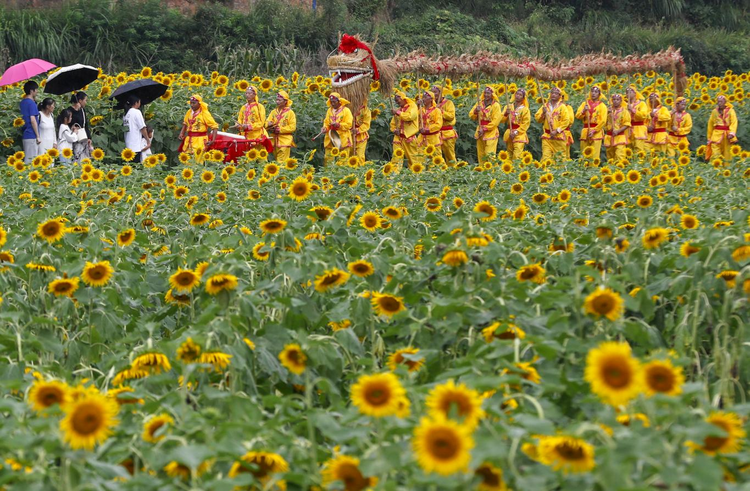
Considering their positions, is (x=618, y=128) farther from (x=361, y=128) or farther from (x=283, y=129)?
(x=283, y=129)

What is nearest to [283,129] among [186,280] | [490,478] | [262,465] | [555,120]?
[555,120]

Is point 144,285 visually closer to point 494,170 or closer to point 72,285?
point 72,285

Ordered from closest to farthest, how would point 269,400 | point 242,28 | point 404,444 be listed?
point 404,444
point 269,400
point 242,28

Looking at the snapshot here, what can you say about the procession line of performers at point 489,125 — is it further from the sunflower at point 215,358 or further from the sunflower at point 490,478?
the sunflower at point 490,478

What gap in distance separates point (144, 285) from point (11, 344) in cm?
103

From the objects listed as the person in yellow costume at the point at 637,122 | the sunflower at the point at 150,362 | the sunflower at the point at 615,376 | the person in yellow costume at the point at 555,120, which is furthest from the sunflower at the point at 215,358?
the person in yellow costume at the point at 637,122

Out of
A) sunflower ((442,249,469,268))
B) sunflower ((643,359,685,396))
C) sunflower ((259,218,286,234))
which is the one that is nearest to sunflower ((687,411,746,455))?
sunflower ((643,359,685,396))

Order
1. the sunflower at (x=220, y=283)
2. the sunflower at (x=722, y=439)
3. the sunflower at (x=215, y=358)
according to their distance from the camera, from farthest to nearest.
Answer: the sunflower at (x=220, y=283) < the sunflower at (x=215, y=358) < the sunflower at (x=722, y=439)

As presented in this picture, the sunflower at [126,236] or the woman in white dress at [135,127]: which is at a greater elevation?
the sunflower at [126,236]

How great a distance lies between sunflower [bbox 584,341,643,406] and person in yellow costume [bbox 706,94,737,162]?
1354 cm

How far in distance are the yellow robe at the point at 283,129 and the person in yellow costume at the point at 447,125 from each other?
2592 mm

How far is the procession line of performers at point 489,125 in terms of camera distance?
12.9 metres

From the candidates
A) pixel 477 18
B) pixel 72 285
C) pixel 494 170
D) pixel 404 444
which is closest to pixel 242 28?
pixel 477 18

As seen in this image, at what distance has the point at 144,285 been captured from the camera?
4.13 metres
